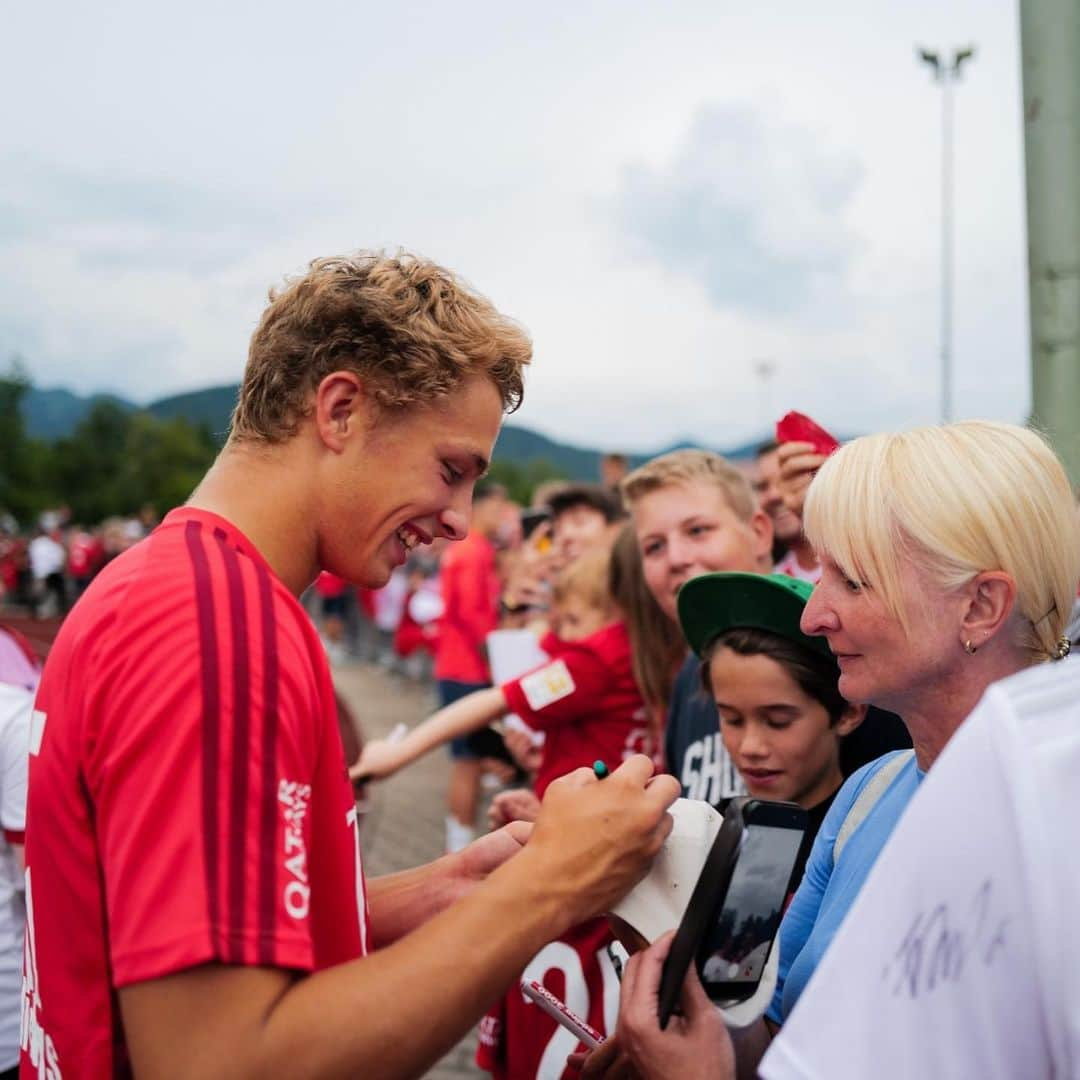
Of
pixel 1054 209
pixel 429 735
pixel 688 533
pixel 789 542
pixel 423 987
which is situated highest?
pixel 1054 209

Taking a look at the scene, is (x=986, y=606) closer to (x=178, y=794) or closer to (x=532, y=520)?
(x=178, y=794)

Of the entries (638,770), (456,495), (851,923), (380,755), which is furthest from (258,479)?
(380,755)

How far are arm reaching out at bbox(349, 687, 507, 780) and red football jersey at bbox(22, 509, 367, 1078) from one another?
81.1 inches

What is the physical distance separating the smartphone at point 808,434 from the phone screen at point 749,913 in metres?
1.65

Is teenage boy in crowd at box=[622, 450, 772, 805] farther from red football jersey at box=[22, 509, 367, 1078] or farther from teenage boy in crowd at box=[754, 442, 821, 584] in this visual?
red football jersey at box=[22, 509, 367, 1078]

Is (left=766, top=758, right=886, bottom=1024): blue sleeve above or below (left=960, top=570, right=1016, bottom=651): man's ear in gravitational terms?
below

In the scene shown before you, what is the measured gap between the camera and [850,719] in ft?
8.66

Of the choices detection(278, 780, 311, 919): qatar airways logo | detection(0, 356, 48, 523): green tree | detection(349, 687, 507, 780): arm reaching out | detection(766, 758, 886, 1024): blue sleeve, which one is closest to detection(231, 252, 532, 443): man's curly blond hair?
detection(278, 780, 311, 919): qatar airways logo

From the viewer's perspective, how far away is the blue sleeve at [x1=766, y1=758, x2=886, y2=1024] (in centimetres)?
197

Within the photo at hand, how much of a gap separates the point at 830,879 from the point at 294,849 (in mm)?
978

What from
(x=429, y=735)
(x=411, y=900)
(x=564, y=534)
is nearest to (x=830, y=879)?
(x=411, y=900)

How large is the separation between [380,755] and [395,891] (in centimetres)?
166

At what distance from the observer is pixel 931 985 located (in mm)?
955

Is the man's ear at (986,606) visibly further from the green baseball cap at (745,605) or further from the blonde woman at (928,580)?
the green baseball cap at (745,605)
